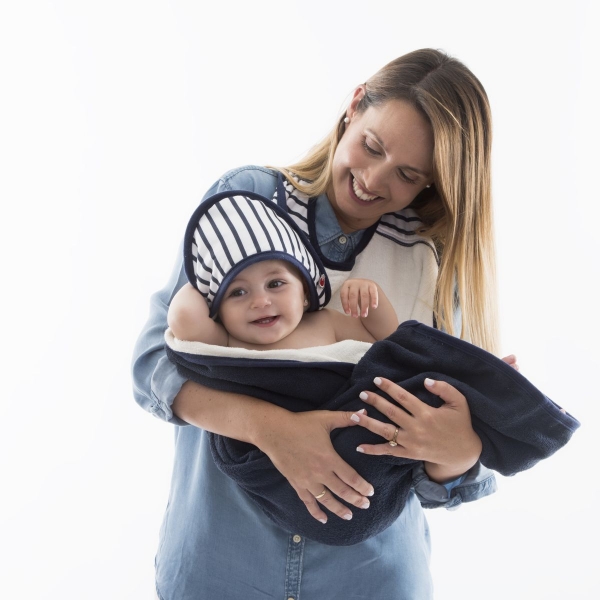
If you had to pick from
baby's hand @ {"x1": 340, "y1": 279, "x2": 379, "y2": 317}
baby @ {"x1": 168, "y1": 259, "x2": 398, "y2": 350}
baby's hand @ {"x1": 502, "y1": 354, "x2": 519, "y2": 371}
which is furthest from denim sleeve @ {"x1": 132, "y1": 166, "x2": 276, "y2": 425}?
baby's hand @ {"x1": 502, "y1": 354, "x2": 519, "y2": 371}

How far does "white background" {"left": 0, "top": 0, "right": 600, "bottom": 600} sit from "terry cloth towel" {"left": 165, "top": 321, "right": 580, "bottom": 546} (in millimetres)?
1303

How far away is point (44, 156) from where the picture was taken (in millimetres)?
2510

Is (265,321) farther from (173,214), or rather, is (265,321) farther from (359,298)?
(173,214)

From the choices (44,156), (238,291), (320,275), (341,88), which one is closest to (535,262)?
(341,88)

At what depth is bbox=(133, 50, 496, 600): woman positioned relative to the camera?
4.16 ft

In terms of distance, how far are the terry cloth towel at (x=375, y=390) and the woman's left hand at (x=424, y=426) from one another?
0.9 inches

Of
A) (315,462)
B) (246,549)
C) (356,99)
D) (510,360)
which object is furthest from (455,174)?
(246,549)

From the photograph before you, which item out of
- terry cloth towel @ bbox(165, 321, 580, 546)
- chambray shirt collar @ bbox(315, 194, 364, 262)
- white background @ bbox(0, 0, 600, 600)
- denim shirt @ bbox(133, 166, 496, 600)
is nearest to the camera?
terry cloth towel @ bbox(165, 321, 580, 546)

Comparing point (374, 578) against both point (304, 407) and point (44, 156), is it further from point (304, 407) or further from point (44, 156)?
point (44, 156)

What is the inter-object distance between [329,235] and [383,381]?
0.45m

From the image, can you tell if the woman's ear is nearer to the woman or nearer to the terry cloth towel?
the woman

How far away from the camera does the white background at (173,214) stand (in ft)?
8.00

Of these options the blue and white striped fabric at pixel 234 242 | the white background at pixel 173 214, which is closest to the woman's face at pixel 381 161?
the blue and white striped fabric at pixel 234 242

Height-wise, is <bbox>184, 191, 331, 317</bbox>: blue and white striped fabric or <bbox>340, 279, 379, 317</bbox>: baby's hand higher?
<bbox>184, 191, 331, 317</bbox>: blue and white striped fabric
